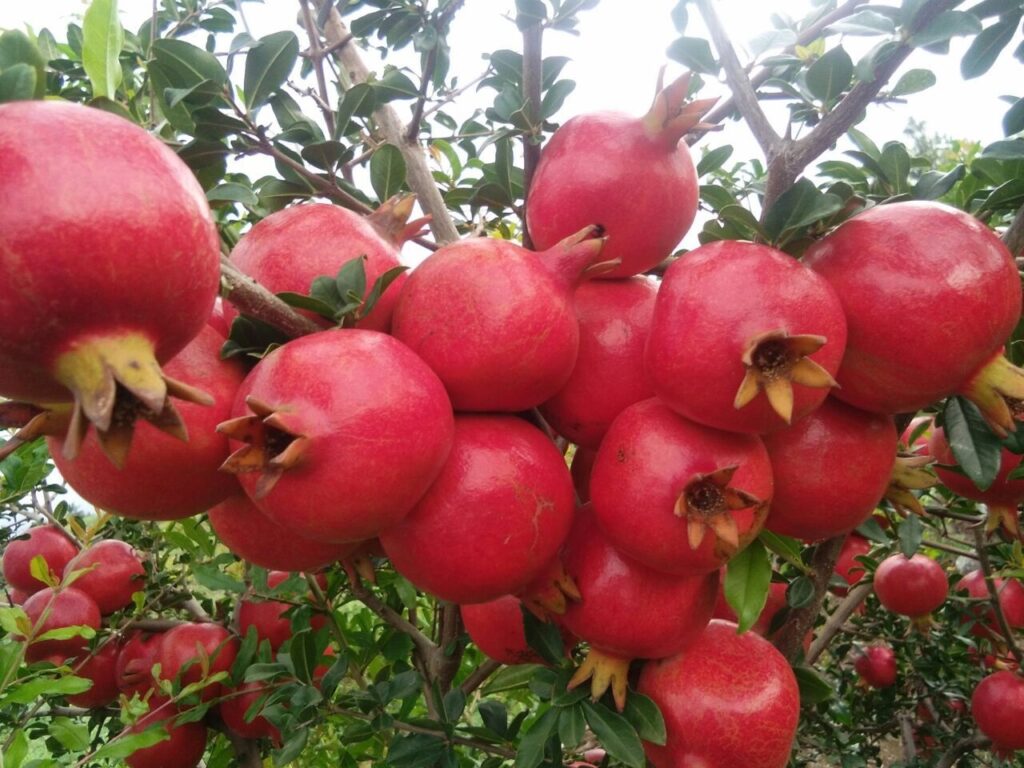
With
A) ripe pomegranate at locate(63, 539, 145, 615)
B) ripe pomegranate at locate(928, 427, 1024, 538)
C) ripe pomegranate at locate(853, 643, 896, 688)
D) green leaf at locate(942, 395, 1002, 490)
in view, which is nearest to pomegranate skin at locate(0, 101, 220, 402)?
green leaf at locate(942, 395, 1002, 490)

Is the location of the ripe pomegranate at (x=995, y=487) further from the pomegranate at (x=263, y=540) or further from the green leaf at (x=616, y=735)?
the pomegranate at (x=263, y=540)

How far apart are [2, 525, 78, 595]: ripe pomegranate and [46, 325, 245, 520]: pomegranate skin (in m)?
1.52

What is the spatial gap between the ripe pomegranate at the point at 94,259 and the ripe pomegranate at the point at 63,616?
151 cm

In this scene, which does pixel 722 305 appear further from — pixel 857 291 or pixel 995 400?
pixel 995 400

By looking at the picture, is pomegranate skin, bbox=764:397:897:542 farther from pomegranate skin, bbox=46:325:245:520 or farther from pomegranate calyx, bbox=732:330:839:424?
pomegranate skin, bbox=46:325:245:520

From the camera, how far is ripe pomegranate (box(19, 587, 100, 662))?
1834 millimetres

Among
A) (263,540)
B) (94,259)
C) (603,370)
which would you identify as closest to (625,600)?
(603,370)

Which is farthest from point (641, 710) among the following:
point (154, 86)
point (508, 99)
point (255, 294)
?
point (154, 86)

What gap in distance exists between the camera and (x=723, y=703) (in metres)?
1.03

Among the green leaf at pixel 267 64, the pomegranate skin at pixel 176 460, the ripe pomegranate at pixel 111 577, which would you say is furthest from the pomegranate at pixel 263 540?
the ripe pomegranate at pixel 111 577

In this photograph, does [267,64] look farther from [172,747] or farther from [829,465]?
[172,747]

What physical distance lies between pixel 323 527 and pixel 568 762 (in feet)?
4.15

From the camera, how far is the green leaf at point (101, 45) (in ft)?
2.58

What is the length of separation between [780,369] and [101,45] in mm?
737
